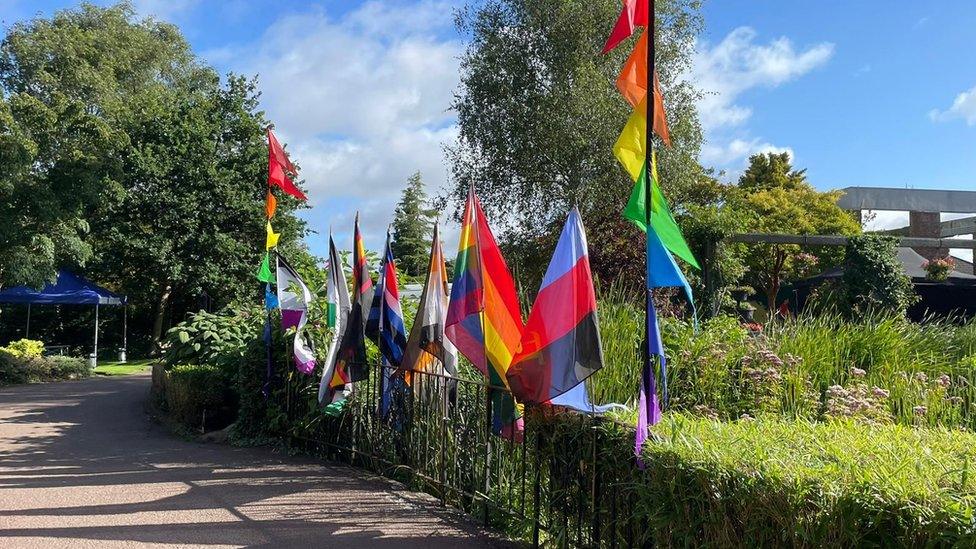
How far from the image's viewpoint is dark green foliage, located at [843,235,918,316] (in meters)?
16.9

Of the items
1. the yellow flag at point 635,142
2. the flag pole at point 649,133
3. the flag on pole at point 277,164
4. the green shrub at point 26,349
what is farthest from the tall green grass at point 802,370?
the green shrub at point 26,349

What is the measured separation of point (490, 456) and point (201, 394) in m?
6.09

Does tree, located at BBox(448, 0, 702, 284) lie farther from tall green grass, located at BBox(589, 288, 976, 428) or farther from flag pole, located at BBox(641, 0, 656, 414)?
flag pole, located at BBox(641, 0, 656, 414)

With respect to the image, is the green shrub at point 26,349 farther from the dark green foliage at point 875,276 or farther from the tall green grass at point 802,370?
the dark green foliage at point 875,276

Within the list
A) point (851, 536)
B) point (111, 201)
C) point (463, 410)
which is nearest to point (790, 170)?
point (111, 201)

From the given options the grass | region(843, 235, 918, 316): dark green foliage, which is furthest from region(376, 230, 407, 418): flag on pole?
the grass

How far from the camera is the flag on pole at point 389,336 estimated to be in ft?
23.9

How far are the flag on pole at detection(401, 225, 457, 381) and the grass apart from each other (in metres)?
20.2

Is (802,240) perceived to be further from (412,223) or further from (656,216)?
(412,223)

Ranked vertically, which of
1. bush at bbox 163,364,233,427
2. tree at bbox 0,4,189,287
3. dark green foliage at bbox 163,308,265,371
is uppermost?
tree at bbox 0,4,189,287

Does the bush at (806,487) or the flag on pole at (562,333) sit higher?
the flag on pole at (562,333)

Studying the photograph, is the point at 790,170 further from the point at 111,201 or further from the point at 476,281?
the point at 476,281

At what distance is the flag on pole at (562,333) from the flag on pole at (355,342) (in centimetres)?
281

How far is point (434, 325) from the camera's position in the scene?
6328mm
